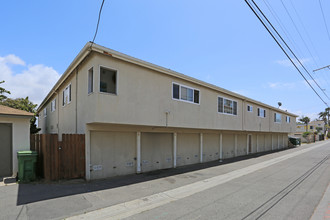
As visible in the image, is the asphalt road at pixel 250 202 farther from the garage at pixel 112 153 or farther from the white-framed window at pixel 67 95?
the white-framed window at pixel 67 95

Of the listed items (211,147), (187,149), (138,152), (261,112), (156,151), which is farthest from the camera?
(261,112)

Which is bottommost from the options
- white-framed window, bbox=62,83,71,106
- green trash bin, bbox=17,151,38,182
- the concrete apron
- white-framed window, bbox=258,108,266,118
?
the concrete apron

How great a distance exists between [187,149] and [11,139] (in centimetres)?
965

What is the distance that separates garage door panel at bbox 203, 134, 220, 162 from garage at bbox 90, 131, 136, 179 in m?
6.67

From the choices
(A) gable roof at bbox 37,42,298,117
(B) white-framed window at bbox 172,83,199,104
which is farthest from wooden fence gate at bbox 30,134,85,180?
(B) white-framed window at bbox 172,83,199,104

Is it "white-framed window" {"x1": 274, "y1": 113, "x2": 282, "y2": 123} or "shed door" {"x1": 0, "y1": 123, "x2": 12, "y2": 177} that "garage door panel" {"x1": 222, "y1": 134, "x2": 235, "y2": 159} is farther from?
"shed door" {"x1": 0, "y1": 123, "x2": 12, "y2": 177}

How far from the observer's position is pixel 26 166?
7.91 meters

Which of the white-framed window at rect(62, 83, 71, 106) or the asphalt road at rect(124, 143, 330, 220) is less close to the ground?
the white-framed window at rect(62, 83, 71, 106)

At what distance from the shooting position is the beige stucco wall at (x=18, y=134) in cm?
880

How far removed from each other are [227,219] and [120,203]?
3061mm

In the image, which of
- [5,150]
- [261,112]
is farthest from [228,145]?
[5,150]

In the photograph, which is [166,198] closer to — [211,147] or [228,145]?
[211,147]

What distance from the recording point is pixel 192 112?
12.2 meters

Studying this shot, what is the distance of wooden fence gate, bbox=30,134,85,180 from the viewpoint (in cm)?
811
